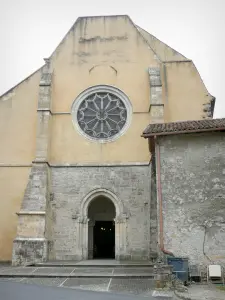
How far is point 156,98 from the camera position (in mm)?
16719

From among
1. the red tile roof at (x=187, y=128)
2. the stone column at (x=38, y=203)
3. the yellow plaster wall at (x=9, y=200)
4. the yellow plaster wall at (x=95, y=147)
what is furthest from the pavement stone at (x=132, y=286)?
the yellow plaster wall at (x=9, y=200)

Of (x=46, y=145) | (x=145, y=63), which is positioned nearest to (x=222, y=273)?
(x=46, y=145)

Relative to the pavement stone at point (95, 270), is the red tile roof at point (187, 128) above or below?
above

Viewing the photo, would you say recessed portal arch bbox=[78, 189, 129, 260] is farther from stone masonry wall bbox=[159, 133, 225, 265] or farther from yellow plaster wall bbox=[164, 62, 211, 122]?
stone masonry wall bbox=[159, 133, 225, 265]

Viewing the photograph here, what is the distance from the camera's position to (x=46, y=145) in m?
16.5

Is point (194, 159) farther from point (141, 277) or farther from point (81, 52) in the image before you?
point (81, 52)

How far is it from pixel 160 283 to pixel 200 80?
11640mm

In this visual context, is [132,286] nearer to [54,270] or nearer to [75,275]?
[75,275]

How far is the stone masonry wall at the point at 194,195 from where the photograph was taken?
33.0 feet

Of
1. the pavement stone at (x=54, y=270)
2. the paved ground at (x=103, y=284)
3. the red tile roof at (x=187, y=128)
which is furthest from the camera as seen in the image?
the pavement stone at (x=54, y=270)

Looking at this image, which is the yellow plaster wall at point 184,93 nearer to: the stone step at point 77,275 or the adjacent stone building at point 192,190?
the adjacent stone building at point 192,190

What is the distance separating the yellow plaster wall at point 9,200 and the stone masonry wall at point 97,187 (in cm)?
161

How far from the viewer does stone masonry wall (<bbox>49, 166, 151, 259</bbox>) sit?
1553cm

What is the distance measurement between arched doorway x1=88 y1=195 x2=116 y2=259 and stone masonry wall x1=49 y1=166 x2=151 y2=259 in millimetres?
908
